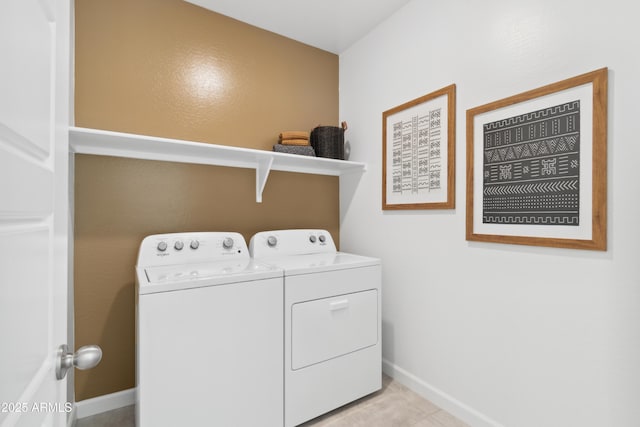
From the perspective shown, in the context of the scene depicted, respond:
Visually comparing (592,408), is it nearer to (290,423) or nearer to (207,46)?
(290,423)

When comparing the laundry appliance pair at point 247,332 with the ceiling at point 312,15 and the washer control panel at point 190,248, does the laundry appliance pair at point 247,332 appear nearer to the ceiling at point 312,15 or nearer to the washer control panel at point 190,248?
the washer control panel at point 190,248

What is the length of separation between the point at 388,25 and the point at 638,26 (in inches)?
53.9

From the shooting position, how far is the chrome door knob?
0.61 meters

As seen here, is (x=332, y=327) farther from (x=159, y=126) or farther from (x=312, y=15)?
(x=312, y=15)

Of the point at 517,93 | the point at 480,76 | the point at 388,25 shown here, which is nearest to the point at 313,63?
the point at 388,25

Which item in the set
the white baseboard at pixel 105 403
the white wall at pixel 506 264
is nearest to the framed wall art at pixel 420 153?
the white wall at pixel 506 264

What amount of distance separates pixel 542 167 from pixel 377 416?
4.98 feet

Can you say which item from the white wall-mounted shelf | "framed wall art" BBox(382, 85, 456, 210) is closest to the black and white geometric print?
"framed wall art" BBox(382, 85, 456, 210)

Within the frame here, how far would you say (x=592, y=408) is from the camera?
1.22 m

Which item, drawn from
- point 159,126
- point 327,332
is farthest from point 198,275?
point 159,126

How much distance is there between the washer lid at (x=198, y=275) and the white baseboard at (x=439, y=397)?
1.16 metres

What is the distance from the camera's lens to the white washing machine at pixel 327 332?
1568 millimetres

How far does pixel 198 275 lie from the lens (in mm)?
1397

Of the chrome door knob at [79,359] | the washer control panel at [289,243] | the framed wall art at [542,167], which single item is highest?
the framed wall art at [542,167]
